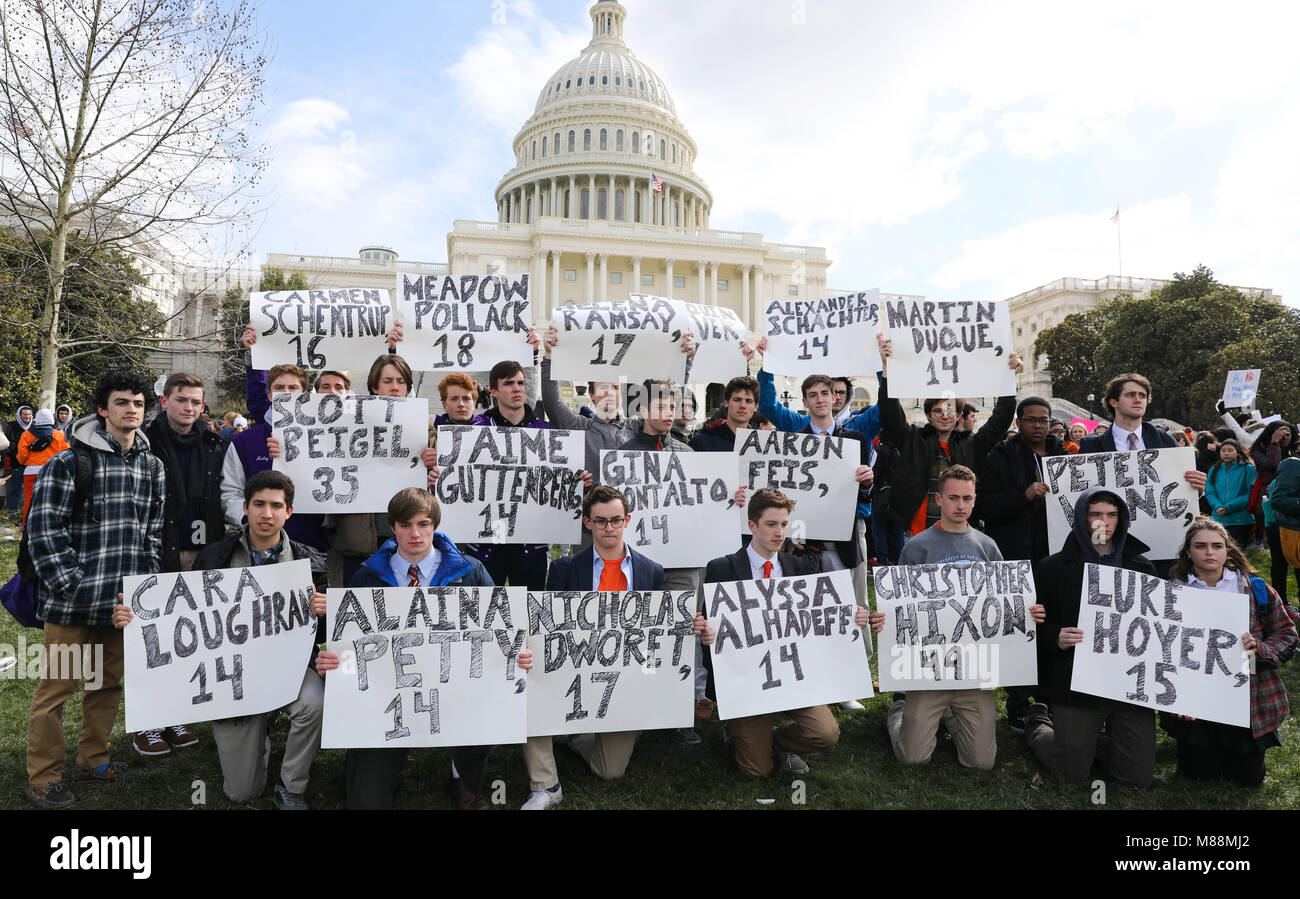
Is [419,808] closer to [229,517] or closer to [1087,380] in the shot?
[229,517]

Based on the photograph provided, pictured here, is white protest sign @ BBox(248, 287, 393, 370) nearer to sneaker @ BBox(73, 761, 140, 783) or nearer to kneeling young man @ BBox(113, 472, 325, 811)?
kneeling young man @ BBox(113, 472, 325, 811)

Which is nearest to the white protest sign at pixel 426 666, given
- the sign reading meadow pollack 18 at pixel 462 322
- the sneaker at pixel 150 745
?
the sneaker at pixel 150 745

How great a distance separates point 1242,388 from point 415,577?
15.9 metres

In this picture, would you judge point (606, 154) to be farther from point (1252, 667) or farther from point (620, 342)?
point (1252, 667)

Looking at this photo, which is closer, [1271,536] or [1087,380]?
[1271,536]

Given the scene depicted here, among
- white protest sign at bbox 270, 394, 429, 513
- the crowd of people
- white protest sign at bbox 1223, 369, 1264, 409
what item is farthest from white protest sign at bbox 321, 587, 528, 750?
white protest sign at bbox 1223, 369, 1264, 409

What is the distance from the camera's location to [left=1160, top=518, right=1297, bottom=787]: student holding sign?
4.30 meters

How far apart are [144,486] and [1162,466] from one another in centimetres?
638

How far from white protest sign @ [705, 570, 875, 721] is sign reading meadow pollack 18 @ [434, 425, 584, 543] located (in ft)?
4.41

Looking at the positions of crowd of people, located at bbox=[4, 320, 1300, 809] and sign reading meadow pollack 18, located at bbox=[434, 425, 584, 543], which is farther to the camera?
sign reading meadow pollack 18, located at bbox=[434, 425, 584, 543]

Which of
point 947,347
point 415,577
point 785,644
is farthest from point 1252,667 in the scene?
point 415,577

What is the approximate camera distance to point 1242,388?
556 inches

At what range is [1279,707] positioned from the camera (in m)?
4.35
